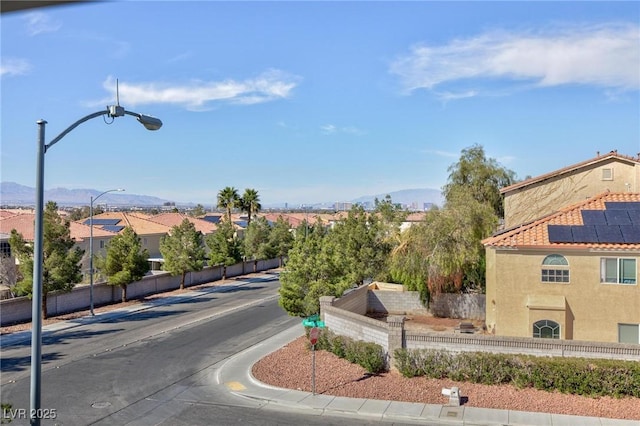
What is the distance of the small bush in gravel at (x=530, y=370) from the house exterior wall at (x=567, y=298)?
14.4ft

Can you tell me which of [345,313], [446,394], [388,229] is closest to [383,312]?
[388,229]

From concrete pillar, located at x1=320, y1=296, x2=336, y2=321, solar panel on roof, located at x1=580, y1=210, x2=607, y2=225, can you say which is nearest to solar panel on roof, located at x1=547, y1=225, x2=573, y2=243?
solar panel on roof, located at x1=580, y1=210, x2=607, y2=225

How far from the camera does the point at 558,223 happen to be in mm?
24562

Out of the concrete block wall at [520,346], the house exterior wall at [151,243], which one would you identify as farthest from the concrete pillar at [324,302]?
the house exterior wall at [151,243]

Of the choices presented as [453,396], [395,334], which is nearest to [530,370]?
[453,396]

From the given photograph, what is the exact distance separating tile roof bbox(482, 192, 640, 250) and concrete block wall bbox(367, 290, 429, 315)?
9696 millimetres

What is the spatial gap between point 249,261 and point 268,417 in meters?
47.7

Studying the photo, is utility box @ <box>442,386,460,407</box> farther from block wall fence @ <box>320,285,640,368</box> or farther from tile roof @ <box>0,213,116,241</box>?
tile roof @ <box>0,213,116,241</box>

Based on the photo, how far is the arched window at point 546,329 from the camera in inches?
892

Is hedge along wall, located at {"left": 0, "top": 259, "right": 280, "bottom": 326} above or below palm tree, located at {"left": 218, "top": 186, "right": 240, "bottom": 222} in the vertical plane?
below

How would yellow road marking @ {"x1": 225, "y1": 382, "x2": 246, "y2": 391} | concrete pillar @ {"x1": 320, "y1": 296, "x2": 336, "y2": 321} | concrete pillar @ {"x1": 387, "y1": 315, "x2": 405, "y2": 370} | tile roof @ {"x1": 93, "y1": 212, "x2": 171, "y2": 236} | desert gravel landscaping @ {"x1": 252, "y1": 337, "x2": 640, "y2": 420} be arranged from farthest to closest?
tile roof @ {"x1": 93, "y1": 212, "x2": 171, "y2": 236}
concrete pillar @ {"x1": 320, "y1": 296, "x2": 336, "y2": 321}
concrete pillar @ {"x1": 387, "y1": 315, "x2": 405, "y2": 370}
yellow road marking @ {"x1": 225, "y1": 382, "x2": 246, "y2": 391}
desert gravel landscaping @ {"x1": 252, "y1": 337, "x2": 640, "y2": 420}

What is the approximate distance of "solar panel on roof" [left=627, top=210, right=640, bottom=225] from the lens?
23391mm

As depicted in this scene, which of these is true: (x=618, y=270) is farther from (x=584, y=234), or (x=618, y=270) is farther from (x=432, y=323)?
(x=432, y=323)

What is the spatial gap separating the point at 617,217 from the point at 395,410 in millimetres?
13985
